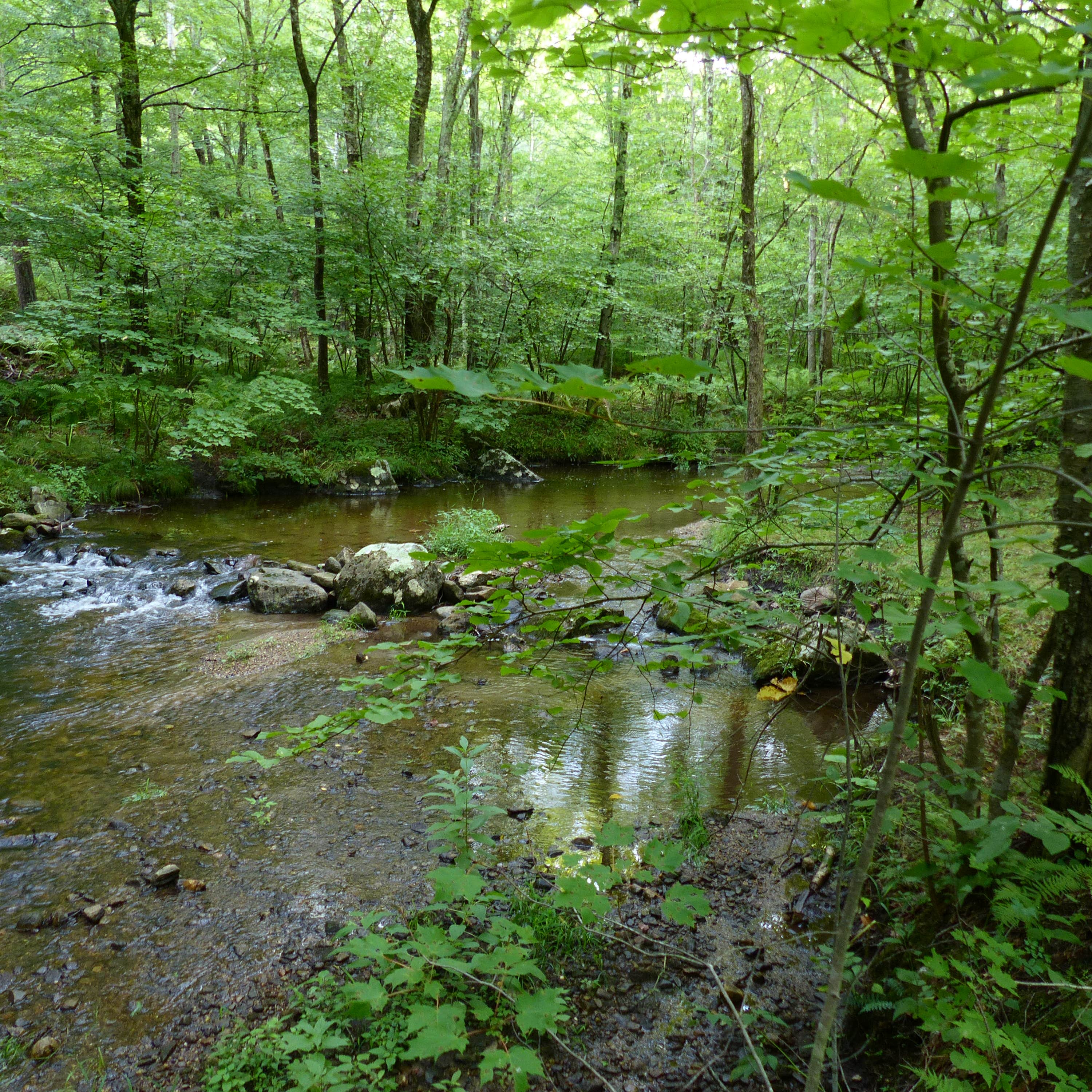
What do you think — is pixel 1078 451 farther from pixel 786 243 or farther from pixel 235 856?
pixel 786 243

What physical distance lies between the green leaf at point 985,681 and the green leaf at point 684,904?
1.40 meters

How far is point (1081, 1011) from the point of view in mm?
1467

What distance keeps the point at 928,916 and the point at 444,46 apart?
76.4ft

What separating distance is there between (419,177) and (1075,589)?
1458cm

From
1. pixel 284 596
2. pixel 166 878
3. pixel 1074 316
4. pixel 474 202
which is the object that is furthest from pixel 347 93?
pixel 1074 316

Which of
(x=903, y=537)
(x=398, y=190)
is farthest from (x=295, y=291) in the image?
(x=903, y=537)

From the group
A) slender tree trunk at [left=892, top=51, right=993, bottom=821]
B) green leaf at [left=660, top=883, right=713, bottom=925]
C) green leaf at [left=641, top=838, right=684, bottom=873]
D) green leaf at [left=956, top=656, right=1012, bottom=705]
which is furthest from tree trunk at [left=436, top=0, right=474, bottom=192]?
green leaf at [left=956, top=656, right=1012, bottom=705]

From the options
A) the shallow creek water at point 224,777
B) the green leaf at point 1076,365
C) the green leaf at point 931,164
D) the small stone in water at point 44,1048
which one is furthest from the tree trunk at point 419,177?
the green leaf at point 1076,365

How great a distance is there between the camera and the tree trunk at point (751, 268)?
7.58 m

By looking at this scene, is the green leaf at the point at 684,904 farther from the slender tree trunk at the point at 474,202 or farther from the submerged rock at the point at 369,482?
the slender tree trunk at the point at 474,202

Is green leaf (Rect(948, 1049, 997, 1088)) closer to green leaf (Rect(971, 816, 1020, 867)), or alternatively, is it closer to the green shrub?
green leaf (Rect(971, 816, 1020, 867))

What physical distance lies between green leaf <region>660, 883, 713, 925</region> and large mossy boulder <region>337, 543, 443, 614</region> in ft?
18.1

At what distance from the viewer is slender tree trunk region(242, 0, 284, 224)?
41.7 ft

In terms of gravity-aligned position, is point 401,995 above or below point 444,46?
below
